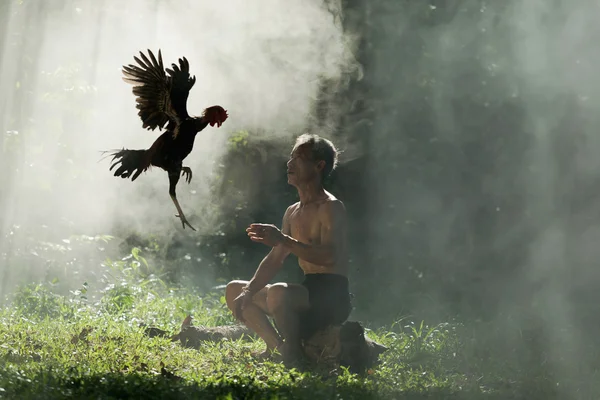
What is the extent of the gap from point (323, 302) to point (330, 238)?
0.37 m

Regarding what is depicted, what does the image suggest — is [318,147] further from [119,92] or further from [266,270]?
[119,92]

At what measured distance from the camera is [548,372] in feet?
15.8

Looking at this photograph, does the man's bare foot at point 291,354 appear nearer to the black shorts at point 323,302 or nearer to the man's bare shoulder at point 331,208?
the black shorts at point 323,302

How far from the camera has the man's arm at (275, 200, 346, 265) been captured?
175 inches

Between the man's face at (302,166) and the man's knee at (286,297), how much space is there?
0.61m

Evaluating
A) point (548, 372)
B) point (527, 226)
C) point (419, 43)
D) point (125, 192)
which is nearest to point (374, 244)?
point (527, 226)

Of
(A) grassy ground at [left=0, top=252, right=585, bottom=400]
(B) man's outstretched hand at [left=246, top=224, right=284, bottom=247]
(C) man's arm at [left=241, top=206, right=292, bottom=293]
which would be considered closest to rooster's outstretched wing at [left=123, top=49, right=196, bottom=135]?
(B) man's outstretched hand at [left=246, top=224, right=284, bottom=247]

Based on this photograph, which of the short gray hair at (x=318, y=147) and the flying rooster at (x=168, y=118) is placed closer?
the flying rooster at (x=168, y=118)

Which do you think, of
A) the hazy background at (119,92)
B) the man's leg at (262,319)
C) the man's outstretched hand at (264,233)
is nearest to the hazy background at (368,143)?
the hazy background at (119,92)

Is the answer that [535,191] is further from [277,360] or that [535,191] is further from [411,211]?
[277,360]

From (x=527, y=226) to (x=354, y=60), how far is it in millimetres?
2293

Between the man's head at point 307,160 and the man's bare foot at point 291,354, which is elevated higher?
the man's head at point 307,160

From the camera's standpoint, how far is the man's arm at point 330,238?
4457 millimetres

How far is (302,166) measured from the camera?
464 cm
